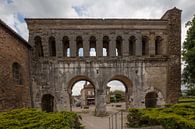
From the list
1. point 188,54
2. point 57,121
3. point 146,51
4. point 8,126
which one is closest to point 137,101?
point 146,51

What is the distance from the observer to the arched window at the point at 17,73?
49.2 feet

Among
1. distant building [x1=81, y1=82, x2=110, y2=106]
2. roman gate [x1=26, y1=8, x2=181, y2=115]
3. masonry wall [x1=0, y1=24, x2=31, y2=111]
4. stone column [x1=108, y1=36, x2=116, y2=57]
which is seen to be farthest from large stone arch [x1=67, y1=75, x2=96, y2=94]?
distant building [x1=81, y1=82, x2=110, y2=106]

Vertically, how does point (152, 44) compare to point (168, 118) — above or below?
above

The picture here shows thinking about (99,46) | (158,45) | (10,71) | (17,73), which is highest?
(158,45)

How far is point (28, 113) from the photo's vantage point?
838 cm

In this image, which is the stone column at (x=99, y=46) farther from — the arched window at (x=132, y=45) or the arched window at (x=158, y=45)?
the arched window at (x=158, y=45)

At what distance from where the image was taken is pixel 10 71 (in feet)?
45.3

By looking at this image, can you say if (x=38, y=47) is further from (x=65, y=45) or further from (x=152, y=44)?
(x=152, y=44)

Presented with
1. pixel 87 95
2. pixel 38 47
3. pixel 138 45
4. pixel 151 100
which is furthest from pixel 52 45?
pixel 87 95

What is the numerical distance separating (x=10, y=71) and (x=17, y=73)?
207 cm

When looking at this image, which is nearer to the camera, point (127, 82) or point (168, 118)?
point (168, 118)

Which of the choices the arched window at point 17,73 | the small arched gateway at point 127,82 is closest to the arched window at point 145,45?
the small arched gateway at point 127,82

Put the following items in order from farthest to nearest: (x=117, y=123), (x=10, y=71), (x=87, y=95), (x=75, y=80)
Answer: (x=87, y=95), (x=75, y=80), (x=117, y=123), (x=10, y=71)

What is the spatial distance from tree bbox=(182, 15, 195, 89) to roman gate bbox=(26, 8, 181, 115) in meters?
0.69
